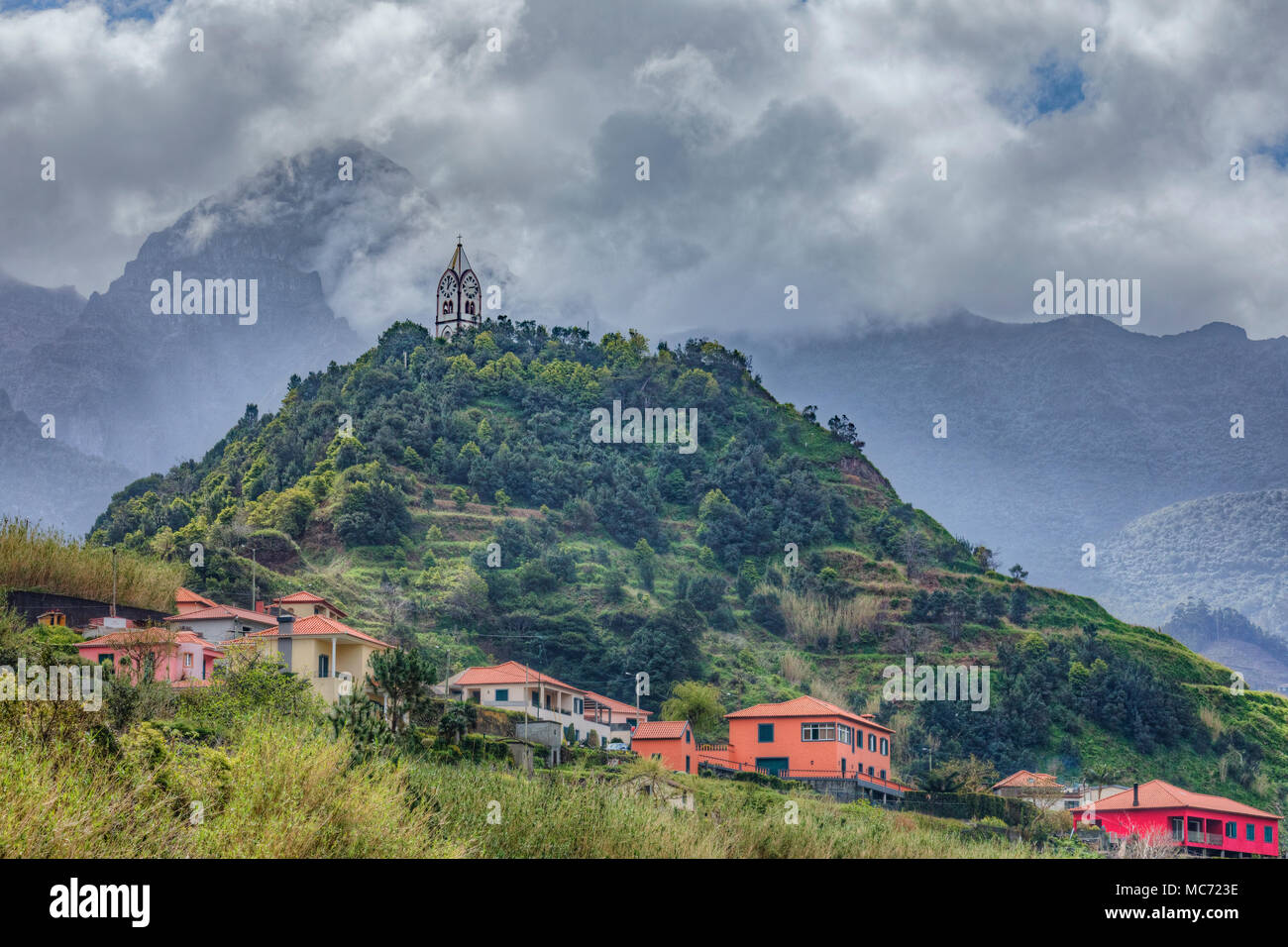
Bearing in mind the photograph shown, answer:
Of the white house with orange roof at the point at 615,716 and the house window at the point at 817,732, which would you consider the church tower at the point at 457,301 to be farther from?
the house window at the point at 817,732

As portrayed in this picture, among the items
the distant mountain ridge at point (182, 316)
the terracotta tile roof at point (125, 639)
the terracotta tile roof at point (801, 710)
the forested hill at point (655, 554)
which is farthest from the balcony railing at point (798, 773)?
the distant mountain ridge at point (182, 316)

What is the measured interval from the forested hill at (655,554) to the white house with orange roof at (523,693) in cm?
1132

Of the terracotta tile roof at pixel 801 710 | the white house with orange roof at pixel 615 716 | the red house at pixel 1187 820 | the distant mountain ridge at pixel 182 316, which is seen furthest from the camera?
the distant mountain ridge at pixel 182 316

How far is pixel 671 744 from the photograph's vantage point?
47969 mm

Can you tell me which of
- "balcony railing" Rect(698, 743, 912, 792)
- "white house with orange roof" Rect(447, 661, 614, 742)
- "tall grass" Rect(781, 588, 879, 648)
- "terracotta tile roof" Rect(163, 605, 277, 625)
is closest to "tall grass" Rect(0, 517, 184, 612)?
"terracotta tile roof" Rect(163, 605, 277, 625)

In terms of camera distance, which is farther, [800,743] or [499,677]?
[499,677]

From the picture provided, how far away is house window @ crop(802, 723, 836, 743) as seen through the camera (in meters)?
49.9

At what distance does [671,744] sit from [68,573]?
22.1 metres

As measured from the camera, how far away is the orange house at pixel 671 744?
4719 centimetres

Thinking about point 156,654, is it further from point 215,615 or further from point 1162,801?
point 1162,801

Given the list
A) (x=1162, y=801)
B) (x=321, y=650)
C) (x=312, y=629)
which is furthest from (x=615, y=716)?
(x=1162, y=801)
